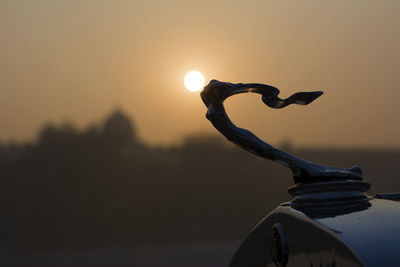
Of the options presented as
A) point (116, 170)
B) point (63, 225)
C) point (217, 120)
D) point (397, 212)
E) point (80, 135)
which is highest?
point (80, 135)

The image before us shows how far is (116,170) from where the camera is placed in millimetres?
40062

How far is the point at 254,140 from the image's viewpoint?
1.33 metres

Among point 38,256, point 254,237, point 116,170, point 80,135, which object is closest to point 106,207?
point 116,170

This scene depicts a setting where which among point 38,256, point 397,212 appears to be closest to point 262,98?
point 397,212

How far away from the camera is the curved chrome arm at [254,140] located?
4.16 ft

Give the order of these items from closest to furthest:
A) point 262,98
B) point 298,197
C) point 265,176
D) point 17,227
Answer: point 298,197
point 262,98
point 17,227
point 265,176

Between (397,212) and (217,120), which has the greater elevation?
(217,120)

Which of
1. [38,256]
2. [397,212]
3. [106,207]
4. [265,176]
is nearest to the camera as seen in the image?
[397,212]

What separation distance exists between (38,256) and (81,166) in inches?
460

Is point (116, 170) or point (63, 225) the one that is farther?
point (116, 170)

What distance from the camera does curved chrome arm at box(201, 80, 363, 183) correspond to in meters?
1.27

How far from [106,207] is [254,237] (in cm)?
3771

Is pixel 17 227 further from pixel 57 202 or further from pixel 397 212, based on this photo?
pixel 397 212

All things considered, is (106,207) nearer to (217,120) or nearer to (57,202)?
(57,202)
